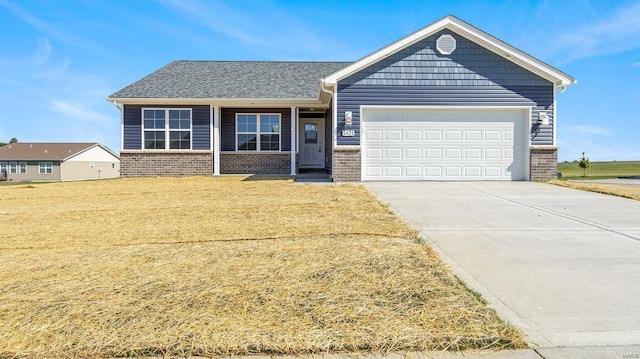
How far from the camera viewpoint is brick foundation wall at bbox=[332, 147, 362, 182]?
1220cm

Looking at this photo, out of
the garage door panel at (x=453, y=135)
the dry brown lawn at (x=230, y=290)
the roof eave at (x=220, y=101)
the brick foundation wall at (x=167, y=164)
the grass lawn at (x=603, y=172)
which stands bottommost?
the dry brown lawn at (x=230, y=290)

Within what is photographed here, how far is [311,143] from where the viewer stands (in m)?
17.9

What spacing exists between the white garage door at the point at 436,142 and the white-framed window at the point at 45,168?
1812 inches

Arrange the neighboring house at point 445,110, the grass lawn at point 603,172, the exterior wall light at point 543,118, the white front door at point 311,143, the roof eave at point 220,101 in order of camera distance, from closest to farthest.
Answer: the neighboring house at point 445,110, the exterior wall light at point 543,118, the roof eave at point 220,101, the white front door at point 311,143, the grass lawn at point 603,172

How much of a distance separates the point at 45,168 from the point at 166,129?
3887cm

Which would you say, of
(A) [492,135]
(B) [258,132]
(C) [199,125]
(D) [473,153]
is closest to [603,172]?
(A) [492,135]

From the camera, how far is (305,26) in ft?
47.9

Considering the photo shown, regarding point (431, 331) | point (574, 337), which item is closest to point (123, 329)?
point (431, 331)

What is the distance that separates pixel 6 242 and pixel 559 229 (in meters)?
7.79

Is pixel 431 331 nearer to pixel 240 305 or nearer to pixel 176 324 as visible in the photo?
pixel 240 305

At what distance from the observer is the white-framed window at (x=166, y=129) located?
1566cm

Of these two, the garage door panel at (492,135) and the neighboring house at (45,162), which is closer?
the garage door panel at (492,135)

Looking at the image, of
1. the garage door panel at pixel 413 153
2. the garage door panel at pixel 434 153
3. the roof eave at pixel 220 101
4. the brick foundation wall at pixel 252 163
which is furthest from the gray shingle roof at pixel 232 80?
the garage door panel at pixel 434 153

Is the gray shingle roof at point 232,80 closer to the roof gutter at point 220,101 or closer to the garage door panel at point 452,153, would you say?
the roof gutter at point 220,101
